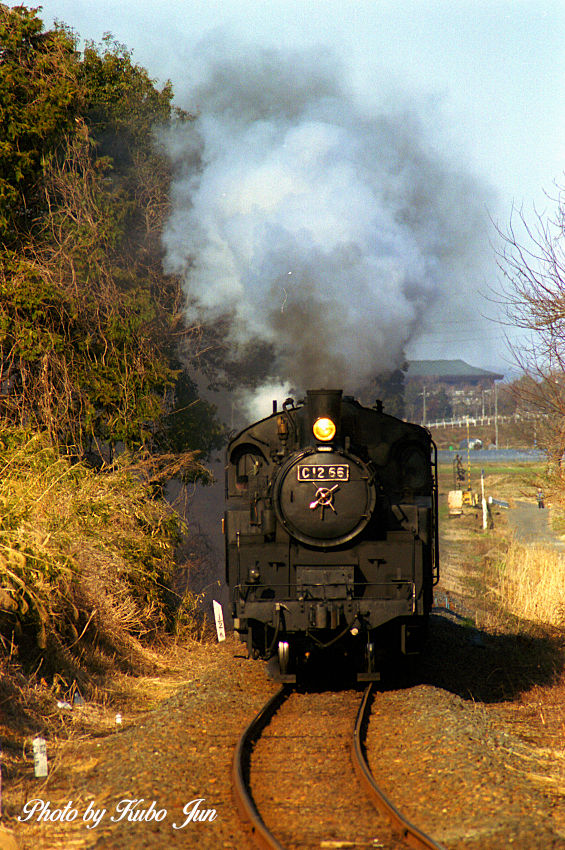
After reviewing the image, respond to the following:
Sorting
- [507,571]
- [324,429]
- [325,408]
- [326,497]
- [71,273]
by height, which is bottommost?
[507,571]

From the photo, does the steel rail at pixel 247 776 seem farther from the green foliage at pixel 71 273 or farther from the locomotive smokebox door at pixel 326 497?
the green foliage at pixel 71 273

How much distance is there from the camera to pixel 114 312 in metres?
17.1

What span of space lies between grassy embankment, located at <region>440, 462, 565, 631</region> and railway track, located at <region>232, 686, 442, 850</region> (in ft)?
25.3

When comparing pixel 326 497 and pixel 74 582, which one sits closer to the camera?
pixel 326 497

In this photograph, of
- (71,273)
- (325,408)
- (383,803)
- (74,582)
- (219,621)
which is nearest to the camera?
(383,803)

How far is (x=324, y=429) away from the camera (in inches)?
387

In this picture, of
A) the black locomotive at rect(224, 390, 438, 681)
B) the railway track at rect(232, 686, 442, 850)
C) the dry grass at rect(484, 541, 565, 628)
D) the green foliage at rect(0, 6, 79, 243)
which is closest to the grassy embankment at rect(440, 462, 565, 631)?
the dry grass at rect(484, 541, 565, 628)

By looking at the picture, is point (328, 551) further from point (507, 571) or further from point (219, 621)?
point (507, 571)

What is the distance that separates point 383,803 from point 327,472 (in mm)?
4281

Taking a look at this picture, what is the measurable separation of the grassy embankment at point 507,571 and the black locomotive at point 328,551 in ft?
21.1

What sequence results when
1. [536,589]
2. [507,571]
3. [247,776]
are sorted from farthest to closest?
[507,571] < [536,589] < [247,776]

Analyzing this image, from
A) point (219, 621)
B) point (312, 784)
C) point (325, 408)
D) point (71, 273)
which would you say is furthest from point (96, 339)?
point (312, 784)

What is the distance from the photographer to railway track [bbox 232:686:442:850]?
565 cm

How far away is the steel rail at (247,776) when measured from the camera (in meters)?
5.54
